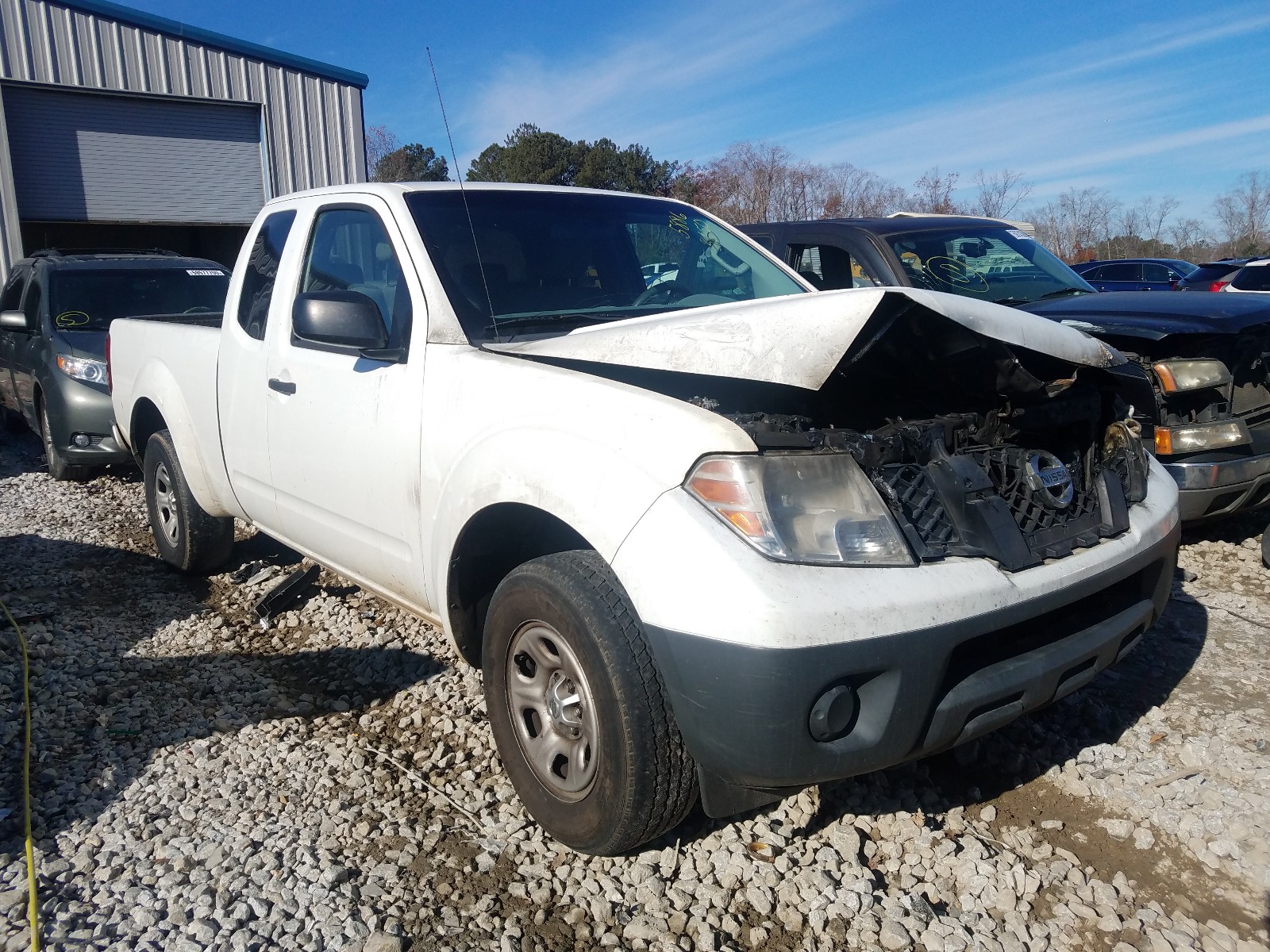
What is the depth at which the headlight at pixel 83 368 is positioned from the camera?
7.47 meters

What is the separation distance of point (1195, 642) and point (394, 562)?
3312mm

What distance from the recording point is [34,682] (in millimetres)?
3846

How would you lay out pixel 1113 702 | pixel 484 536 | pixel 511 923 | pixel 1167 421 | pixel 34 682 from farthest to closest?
pixel 1167 421 < pixel 34 682 < pixel 1113 702 < pixel 484 536 < pixel 511 923

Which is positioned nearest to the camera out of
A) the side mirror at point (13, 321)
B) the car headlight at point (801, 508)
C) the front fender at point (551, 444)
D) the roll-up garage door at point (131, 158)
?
the car headlight at point (801, 508)

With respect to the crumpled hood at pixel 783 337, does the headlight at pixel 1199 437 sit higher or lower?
lower

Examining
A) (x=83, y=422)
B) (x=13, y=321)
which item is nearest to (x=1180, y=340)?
(x=83, y=422)

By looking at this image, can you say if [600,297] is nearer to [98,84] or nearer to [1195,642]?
[1195,642]

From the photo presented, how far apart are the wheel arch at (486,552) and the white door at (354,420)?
205 mm

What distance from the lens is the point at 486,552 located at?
2951mm

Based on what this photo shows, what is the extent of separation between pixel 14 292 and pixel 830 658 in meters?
9.76

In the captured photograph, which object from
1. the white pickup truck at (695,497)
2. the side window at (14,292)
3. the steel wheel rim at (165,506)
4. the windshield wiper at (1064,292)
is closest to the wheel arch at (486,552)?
the white pickup truck at (695,497)

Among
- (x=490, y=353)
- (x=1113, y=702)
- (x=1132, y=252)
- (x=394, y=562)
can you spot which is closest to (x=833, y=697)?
(x=490, y=353)

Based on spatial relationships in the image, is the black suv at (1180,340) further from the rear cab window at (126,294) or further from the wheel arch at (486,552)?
the rear cab window at (126,294)

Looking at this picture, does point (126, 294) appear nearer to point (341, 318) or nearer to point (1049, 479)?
point (341, 318)
